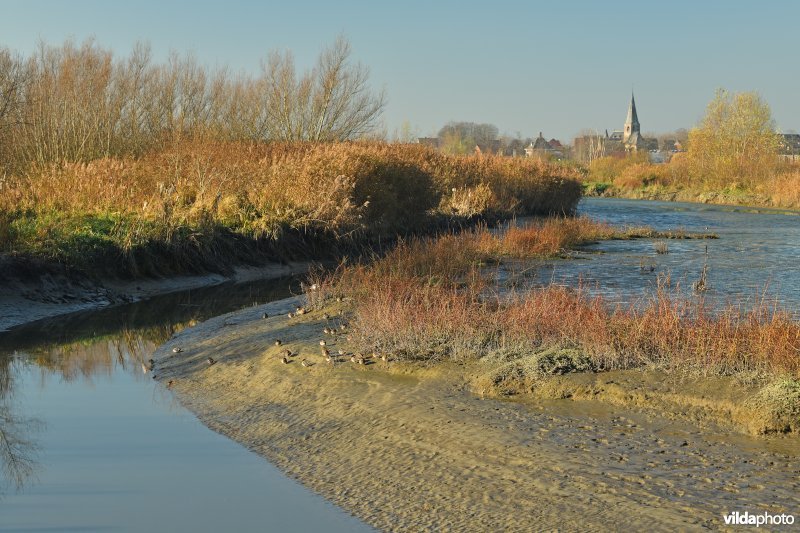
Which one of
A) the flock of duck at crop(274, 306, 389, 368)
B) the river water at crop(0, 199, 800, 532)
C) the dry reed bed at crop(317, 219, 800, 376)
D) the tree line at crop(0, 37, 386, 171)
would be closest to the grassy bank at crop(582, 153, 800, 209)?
the tree line at crop(0, 37, 386, 171)

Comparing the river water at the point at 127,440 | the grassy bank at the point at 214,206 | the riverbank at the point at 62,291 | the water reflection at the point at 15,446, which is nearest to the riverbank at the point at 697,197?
the grassy bank at the point at 214,206

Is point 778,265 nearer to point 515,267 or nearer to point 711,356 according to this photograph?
point 515,267

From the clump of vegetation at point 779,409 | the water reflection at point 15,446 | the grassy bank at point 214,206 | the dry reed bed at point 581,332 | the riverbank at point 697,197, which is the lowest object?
the riverbank at point 697,197

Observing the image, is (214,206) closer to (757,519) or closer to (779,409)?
(779,409)

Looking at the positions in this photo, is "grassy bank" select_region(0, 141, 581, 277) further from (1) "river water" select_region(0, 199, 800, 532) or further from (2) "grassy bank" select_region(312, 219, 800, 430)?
(2) "grassy bank" select_region(312, 219, 800, 430)

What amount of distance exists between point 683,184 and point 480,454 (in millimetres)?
71181

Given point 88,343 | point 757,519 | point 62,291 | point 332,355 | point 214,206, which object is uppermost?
point 214,206

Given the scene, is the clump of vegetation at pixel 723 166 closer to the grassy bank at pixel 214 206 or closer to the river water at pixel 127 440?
the grassy bank at pixel 214 206

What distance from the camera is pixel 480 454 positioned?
6922 millimetres

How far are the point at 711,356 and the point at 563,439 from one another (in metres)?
2.35

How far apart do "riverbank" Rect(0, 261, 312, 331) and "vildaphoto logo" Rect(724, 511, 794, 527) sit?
12.0 m

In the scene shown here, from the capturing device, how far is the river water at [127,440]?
20.6 ft

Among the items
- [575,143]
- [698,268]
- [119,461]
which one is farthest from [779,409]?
[575,143]

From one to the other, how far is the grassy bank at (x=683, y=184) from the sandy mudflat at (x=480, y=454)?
42.0m
